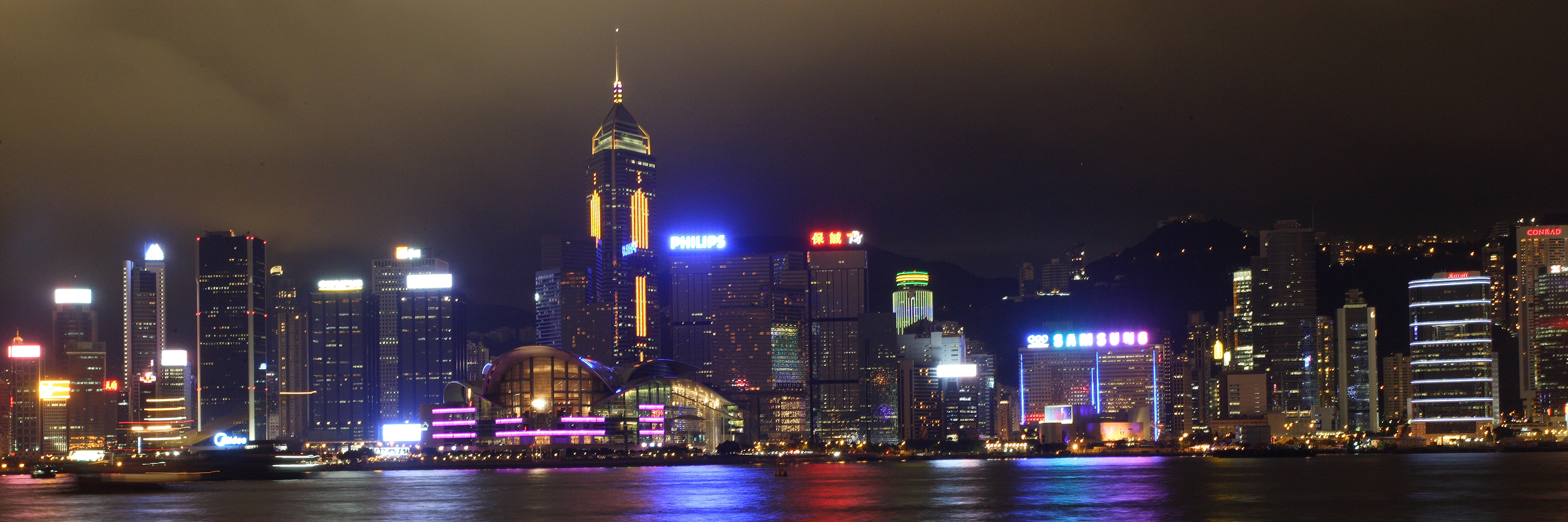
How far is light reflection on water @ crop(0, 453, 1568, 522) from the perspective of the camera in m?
75.2

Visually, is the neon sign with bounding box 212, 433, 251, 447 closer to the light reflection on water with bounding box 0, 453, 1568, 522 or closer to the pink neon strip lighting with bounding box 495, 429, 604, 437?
the light reflection on water with bounding box 0, 453, 1568, 522

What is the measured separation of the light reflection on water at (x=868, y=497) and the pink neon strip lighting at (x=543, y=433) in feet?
149

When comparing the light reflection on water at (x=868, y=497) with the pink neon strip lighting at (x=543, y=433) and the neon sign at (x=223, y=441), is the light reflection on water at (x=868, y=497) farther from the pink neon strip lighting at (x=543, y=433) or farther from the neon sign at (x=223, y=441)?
the pink neon strip lighting at (x=543, y=433)

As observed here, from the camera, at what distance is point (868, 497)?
91.4m

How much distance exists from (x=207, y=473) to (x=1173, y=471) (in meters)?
91.8

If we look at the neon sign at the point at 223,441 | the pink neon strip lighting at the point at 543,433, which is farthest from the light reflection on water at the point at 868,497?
the pink neon strip lighting at the point at 543,433

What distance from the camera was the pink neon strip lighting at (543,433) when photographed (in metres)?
197

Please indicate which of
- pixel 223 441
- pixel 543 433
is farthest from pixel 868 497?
pixel 543 433

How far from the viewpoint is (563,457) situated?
193500mm

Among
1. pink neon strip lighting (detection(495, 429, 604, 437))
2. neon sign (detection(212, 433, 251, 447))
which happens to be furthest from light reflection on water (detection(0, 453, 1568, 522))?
pink neon strip lighting (detection(495, 429, 604, 437))

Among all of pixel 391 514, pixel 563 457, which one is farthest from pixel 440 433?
pixel 391 514

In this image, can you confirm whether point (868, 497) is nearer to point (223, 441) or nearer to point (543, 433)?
point (223, 441)

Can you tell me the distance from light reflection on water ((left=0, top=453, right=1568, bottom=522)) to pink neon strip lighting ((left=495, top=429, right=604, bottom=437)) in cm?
4557

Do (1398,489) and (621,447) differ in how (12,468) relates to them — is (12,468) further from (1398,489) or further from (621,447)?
(1398,489)
